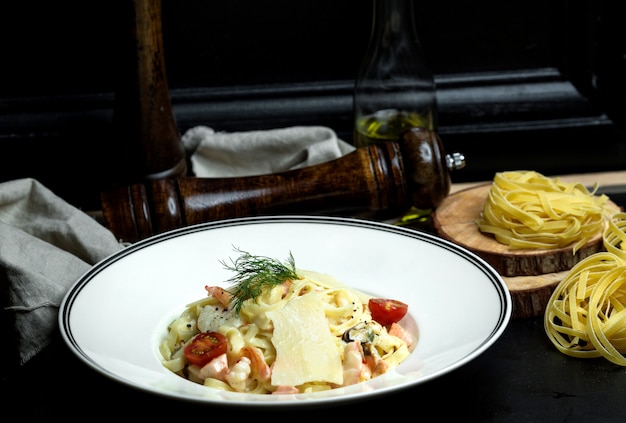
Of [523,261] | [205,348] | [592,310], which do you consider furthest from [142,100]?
[592,310]

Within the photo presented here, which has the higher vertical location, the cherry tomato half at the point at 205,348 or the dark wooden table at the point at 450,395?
the cherry tomato half at the point at 205,348

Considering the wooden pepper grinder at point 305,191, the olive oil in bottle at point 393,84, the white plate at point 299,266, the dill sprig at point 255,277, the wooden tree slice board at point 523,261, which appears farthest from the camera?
the olive oil in bottle at point 393,84

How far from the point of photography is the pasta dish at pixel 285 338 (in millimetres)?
1617

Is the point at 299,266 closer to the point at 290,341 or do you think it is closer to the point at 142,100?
the point at 290,341

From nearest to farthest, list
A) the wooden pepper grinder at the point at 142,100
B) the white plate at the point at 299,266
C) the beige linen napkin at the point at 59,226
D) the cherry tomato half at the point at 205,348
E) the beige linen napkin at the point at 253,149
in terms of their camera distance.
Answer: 1. the white plate at the point at 299,266
2. the cherry tomato half at the point at 205,348
3. the beige linen napkin at the point at 59,226
4. the wooden pepper grinder at the point at 142,100
5. the beige linen napkin at the point at 253,149

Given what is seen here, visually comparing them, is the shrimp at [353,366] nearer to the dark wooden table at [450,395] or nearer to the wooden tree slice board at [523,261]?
the dark wooden table at [450,395]

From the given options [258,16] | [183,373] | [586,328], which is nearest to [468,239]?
[586,328]

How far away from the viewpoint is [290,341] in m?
1.65

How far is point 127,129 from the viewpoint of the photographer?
235 cm

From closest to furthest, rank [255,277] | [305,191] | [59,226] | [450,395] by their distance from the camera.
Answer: [450,395] < [255,277] < [59,226] < [305,191]

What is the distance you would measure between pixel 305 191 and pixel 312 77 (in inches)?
29.2

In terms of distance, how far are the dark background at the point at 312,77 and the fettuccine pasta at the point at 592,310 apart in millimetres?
967

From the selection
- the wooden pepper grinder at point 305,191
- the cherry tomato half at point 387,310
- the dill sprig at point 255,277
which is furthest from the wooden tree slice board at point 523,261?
the dill sprig at point 255,277

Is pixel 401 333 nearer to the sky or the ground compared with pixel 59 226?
nearer to the ground
